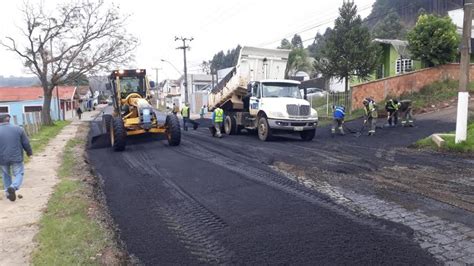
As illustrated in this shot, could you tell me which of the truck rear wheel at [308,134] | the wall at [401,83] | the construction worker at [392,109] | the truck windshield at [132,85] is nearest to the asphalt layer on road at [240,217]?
the truck rear wheel at [308,134]

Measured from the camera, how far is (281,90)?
57.7 ft

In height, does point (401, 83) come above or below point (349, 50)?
below

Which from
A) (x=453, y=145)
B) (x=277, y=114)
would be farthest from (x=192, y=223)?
(x=277, y=114)

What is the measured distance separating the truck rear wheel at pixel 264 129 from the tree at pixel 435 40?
1367cm

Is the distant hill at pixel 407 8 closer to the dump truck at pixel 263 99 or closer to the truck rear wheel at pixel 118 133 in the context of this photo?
the dump truck at pixel 263 99

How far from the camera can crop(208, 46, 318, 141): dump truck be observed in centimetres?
1670

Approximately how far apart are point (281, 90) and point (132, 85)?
5.79 metres

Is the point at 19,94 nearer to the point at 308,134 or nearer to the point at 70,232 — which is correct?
the point at 308,134

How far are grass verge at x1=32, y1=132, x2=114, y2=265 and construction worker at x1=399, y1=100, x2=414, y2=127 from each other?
1436cm

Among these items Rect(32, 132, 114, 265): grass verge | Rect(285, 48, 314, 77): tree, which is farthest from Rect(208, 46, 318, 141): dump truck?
Rect(285, 48, 314, 77): tree

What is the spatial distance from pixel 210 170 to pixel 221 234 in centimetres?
477

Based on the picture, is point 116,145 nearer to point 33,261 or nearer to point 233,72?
point 233,72

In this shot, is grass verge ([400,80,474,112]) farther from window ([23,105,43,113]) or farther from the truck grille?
window ([23,105,43,113])

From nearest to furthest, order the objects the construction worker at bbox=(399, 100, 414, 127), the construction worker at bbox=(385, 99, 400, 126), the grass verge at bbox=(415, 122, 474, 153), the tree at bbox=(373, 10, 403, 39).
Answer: the grass verge at bbox=(415, 122, 474, 153), the construction worker at bbox=(399, 100, 414, 127), the construction worker at bbox=(385, 99, 400, 126), the tree at bbox=(373, 10, 403, 39)
